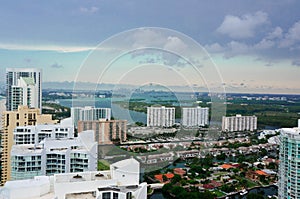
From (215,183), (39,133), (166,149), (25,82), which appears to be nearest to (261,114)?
(215,183)

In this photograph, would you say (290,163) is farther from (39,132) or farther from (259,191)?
(39,132)

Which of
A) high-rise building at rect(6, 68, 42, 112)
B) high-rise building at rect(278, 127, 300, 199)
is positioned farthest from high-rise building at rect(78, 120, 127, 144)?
high-rise building at rect(6, 68, 42, 112)

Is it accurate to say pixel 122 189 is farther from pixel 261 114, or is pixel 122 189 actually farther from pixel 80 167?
pixel 261 114

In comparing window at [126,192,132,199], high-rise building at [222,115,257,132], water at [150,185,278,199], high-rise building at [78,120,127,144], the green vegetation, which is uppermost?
high-rise building at [78,120,127,144]

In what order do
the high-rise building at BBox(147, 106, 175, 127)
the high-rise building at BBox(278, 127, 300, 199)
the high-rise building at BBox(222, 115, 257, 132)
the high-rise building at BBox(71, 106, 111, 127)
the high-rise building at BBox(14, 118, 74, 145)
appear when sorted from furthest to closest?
the high-rise building at BBox(222, 115, 257, 132) < the high-rise building at BBox(14, 118, 74, 145) < the high-rise building at BBox(278, 127, 300, 199) < the high-rise building at BBox(147, 106, 175, 127) < the high-rise building at BBox(71, 106, 111, 127)

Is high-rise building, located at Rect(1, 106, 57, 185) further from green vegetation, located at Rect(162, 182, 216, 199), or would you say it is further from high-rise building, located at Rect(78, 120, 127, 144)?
high-rise building, located at Rect(78, 120, 127, 144)
